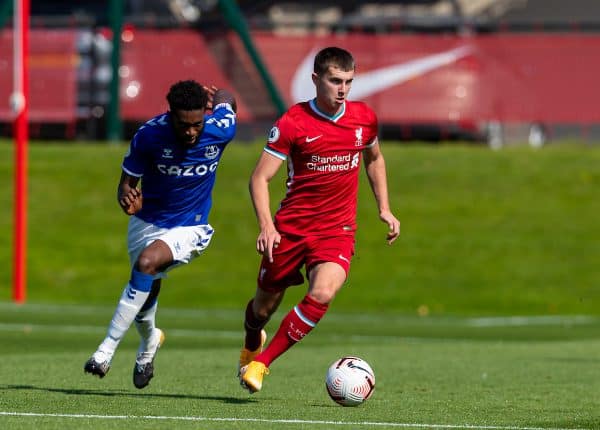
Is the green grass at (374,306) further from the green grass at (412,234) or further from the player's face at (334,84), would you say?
the player's face at (334,84)

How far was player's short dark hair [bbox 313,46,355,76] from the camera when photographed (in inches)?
379

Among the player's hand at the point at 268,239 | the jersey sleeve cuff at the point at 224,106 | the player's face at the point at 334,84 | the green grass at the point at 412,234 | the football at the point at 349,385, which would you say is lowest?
the green grass at the point at 412,234

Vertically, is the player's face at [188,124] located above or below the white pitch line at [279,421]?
above

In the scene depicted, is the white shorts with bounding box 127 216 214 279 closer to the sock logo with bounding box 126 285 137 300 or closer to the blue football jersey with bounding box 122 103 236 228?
the blue football jersey with bounding box 122 103 236 228

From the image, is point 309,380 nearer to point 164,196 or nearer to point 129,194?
point 164,196

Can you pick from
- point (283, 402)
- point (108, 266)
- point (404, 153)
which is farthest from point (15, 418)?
point (404, 153)

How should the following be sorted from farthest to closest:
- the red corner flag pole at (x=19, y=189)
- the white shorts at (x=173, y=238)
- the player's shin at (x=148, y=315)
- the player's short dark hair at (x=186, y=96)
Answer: the red corner flag pole at (x=19, y=189)
the player's shin at (x=148, y=315)
the white shorts at (x=173, y=238)
the player's short dark hair at (x=186, y=96)

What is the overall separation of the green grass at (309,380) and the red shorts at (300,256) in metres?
0.85

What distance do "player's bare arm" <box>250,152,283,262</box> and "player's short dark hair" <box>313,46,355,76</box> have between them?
69cm

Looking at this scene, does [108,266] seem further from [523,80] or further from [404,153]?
[523,80]

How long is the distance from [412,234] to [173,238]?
1635 cm

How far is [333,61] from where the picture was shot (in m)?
9.62

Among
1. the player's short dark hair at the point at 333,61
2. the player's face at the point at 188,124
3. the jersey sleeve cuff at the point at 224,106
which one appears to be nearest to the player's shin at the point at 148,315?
the player's face at the point at 188,124

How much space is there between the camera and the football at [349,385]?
9.38 m
